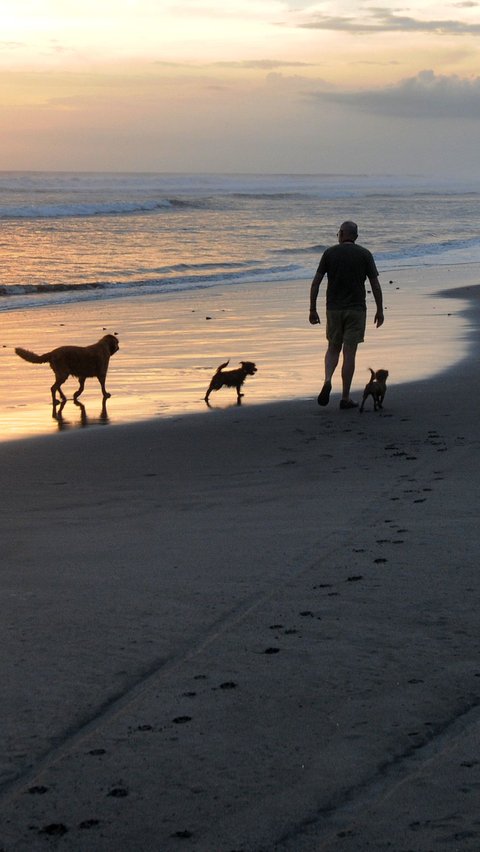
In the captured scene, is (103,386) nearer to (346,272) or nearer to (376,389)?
(346,272)

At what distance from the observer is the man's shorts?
988cm

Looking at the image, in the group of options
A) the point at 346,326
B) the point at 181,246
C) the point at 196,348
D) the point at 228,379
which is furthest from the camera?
the point at 181,246

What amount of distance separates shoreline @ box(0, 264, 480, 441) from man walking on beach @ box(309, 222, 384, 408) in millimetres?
785

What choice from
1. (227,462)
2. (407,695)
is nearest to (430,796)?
(407,695)

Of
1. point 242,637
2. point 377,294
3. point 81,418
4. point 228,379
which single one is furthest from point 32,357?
point 242,637

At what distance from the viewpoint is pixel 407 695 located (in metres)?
3.44

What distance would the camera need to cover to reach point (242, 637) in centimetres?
401

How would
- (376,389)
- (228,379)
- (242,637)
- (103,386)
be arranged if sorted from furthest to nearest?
(103,386) → (228,379) → (376,389) → (242,637)

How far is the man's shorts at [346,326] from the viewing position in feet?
32.4

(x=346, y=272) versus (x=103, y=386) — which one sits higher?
(x=346, y=272)

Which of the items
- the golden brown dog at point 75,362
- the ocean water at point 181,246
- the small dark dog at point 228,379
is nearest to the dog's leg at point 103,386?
the golden brown dog at point 75,362

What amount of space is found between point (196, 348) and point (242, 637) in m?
10.0

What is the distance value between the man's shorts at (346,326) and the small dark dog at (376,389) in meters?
0.59

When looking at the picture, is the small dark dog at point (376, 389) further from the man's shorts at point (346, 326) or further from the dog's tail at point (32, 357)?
the dog's tail at point (32, 357)
